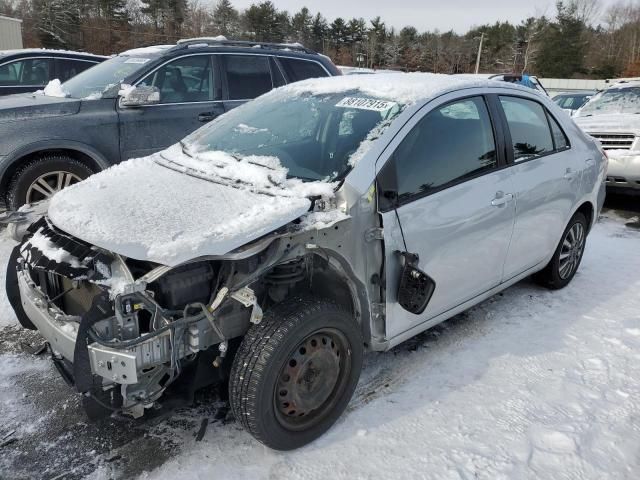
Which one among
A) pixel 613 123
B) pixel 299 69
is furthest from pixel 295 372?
pixel 613 123

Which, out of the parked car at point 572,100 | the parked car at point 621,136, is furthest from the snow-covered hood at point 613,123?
the parked car at point 572,100

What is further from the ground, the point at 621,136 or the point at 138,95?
the point at 138,95

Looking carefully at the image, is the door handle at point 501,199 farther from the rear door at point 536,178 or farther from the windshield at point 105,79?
the windshield at point 105,79

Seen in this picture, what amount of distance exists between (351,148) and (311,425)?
57.7 inches

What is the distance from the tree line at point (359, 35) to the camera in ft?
134

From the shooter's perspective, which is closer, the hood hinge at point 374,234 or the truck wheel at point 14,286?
the hood hinge at point 374,234

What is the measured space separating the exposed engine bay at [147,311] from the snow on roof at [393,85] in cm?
121

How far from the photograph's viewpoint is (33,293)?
270cm

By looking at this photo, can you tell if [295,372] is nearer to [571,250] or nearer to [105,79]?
[571,250]

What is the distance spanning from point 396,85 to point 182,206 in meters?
1.58

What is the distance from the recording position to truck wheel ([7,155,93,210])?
202 inches

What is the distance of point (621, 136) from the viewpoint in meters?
7.55

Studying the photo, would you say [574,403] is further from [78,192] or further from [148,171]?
[78,192]

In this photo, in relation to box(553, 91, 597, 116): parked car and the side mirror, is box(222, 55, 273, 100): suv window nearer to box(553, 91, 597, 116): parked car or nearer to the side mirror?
the side mirror
